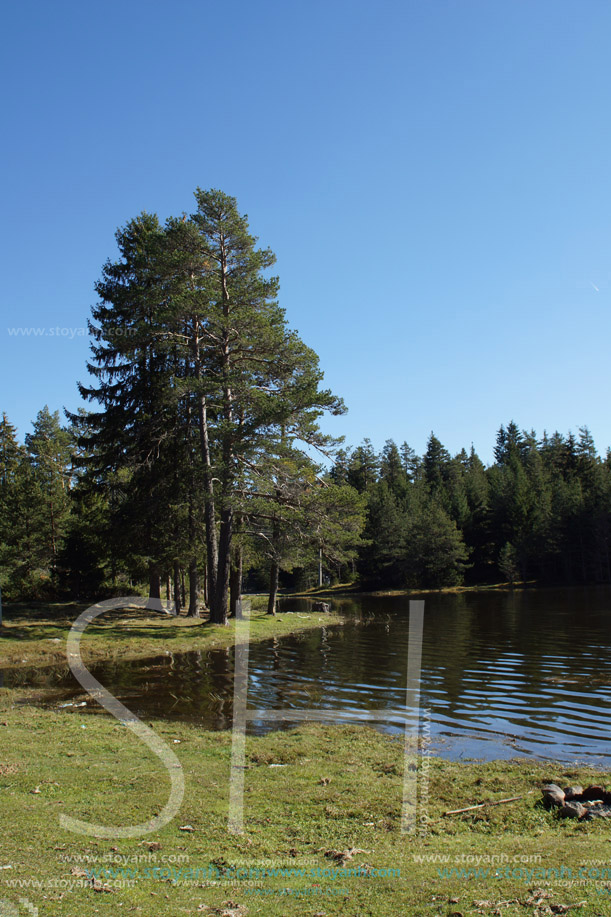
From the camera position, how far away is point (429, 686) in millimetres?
17641

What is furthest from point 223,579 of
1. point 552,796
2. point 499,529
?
point 499,529

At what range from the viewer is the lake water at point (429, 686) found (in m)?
12.5

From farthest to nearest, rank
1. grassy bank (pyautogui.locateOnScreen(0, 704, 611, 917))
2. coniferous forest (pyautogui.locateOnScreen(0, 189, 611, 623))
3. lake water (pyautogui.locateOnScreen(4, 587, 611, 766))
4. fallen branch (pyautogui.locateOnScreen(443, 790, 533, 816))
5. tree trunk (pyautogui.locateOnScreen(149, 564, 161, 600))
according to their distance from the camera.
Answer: tree trunk (pyautogui.locateOnScreen(149, 564, 161, 600))
coniferous forest (pyautogui.locateOnScreen(0, 189, 611, 623))
lake water (pyautogui.locateOnScreen(4, 587, 611, 766))
fallen branch (pyautogui.locateOnScreen(443, 790, 533, 816))
grassy bank (pyautogui.locateOnScreen(0, 704, 611, 917))

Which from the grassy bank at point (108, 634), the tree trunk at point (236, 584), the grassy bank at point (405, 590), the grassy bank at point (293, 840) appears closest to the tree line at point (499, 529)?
the grassy bank at point (405, 590)

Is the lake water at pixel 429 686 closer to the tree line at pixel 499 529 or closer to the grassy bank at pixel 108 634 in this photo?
the grassy bank at pixel 108 634

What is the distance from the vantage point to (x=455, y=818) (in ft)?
25.0

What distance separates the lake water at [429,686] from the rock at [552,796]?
2.68 meters

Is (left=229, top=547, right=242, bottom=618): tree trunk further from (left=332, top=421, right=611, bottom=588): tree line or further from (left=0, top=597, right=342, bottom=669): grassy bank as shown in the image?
(left=332, top=421, right=611, bottom=588): tree line

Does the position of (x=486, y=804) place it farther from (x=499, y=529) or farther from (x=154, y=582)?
(x=499, y=529)

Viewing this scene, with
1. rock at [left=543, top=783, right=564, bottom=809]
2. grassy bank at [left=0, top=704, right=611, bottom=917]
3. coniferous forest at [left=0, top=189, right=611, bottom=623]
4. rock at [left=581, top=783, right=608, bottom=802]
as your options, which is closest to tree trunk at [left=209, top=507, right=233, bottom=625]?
coniferous forest at [left=0, top=189, right=611, bottom=623]

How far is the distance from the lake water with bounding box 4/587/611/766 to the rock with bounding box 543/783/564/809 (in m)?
2.68

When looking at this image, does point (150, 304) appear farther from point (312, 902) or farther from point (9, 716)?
point (312, 902)

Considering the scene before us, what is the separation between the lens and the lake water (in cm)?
1247

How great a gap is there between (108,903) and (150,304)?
28240mm
